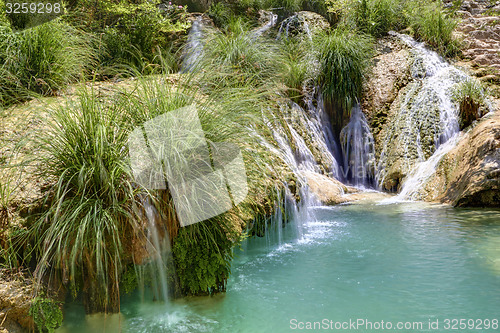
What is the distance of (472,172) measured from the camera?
6.50 meters

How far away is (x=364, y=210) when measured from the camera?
6.48 metres

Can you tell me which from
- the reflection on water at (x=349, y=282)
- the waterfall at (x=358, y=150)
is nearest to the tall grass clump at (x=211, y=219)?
the reflection on water at (x=349, y=282)

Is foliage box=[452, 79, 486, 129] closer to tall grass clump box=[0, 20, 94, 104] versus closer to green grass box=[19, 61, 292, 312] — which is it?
green grass box=[19, 61, 292, 312]

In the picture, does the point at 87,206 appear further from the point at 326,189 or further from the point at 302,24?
the point at 302,24

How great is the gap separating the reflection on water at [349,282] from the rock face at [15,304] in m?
0.28

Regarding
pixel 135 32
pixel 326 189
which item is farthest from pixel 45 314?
pixel 135 32

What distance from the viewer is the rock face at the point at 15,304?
2.36m

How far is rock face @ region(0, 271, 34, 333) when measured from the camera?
2.36 m

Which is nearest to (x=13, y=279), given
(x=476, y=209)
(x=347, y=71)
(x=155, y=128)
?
(x=155, y=128)

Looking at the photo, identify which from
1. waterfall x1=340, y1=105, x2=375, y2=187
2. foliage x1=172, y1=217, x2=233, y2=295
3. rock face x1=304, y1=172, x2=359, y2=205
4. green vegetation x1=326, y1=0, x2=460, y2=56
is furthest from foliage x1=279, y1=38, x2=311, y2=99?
foliage x1=172, y1=217, x2=233, y2=295

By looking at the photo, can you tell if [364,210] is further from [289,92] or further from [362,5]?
[362,5]

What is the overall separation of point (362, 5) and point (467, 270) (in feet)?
32.0

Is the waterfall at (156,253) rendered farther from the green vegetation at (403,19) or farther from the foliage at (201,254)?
the green vegetation at (403,19)

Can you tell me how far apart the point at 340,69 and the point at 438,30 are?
336 centimetres
